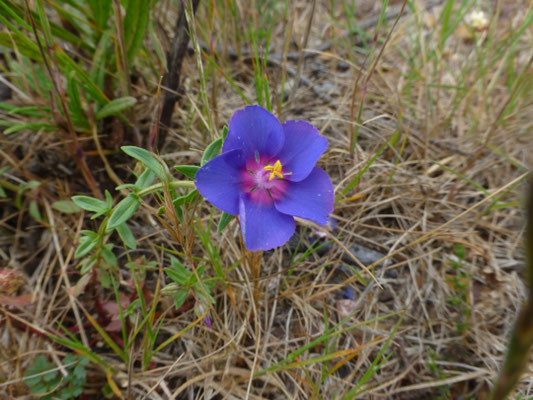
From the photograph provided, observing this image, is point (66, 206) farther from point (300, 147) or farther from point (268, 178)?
point (300, 147)

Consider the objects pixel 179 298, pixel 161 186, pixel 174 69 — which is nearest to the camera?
pixel 161 186

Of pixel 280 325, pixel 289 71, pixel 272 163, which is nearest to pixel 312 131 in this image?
pixel 272 163

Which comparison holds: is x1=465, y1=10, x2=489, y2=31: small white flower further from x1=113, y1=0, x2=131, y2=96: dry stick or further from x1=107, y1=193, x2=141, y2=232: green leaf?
x1=107, y1=193, x2=141, y2=232: green leaf

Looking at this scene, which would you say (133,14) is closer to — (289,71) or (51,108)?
(51,108)

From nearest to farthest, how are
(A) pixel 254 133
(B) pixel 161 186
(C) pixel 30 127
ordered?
(B) pixel 161 186
(A) pixel 254 133
(C) pixel 30 127

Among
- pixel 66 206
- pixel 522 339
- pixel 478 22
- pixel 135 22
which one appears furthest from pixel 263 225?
pixel 478 22

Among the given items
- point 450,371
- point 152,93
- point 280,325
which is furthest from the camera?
point 152,93

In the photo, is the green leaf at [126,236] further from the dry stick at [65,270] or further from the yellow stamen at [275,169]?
the yellow stamen at [275,169]

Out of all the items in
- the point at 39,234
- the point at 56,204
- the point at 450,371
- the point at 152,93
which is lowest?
the point at 450,371
